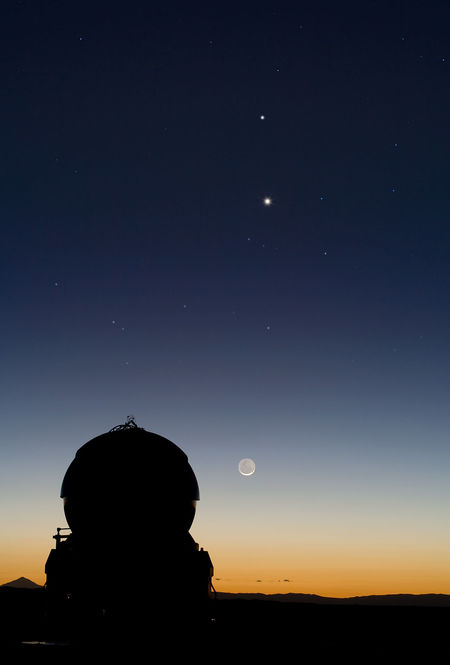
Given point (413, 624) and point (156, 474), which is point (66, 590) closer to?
point (156, 474)

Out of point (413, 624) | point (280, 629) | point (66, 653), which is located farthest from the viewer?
point (413, 624)

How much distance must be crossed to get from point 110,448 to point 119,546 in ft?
10.3

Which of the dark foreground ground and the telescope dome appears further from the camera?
the telescope dome

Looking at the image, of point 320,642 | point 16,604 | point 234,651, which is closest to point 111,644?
point 234,651

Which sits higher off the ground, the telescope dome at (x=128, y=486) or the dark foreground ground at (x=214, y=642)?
the telescope dome at (x=128, y=486)

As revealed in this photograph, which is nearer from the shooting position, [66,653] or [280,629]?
[66,653]

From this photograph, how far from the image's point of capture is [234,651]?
13.2 meters

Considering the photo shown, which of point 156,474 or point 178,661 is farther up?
point 156,474

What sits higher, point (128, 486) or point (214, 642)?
point (128, 486)

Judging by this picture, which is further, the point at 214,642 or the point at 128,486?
→ the point at 128,486

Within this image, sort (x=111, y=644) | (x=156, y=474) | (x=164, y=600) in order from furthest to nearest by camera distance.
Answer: (x=156, y=474), (x=164, y=600), (x=111, y=644)

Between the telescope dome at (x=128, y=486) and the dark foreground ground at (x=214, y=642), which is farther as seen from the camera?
the telescope dome at (x=128, y=486)

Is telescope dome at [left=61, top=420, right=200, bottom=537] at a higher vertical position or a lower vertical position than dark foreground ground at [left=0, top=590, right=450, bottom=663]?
higher

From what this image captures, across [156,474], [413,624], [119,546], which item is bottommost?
[413,624]
